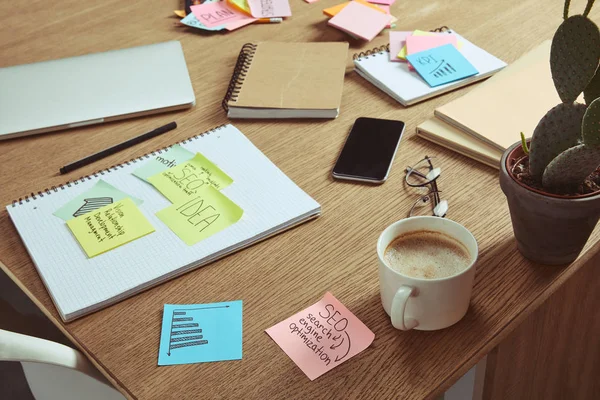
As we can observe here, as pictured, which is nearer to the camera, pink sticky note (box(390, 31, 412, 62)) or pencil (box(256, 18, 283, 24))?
pink sticky note (box(390, 31, 412, 62))

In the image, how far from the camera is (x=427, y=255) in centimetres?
74

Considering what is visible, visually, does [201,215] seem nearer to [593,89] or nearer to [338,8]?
[593,89]

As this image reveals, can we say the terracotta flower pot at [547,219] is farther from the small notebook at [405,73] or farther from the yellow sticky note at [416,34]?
the yellow sticky note at [416,34]

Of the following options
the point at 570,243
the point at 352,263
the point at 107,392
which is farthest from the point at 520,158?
the point at 107,392

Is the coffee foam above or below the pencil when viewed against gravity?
above

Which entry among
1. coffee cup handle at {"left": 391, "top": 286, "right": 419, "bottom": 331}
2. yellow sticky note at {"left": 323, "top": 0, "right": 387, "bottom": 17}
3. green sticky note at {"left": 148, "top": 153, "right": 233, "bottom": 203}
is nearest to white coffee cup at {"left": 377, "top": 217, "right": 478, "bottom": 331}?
coffee cup handle at {"left": 391, "top": 286, "right": 419, "bottom": 331}

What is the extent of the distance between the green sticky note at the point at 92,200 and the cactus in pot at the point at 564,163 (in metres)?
0.52

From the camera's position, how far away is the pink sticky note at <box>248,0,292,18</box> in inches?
54.3

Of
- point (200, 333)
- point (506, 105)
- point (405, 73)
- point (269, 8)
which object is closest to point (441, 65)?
point (405, 73)

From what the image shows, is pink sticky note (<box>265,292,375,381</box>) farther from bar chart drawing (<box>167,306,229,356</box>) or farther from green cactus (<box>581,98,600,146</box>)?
green cactus (<box>581,98,600,146</box>)

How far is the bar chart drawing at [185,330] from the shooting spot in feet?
2.42

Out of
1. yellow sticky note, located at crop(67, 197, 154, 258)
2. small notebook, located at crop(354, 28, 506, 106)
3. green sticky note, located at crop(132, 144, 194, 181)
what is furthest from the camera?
small notebook, located at crop(354, 28, 506, 106)

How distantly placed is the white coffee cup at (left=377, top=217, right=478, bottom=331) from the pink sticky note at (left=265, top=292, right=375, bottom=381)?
45mm

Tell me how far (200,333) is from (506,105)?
23.2 inches
